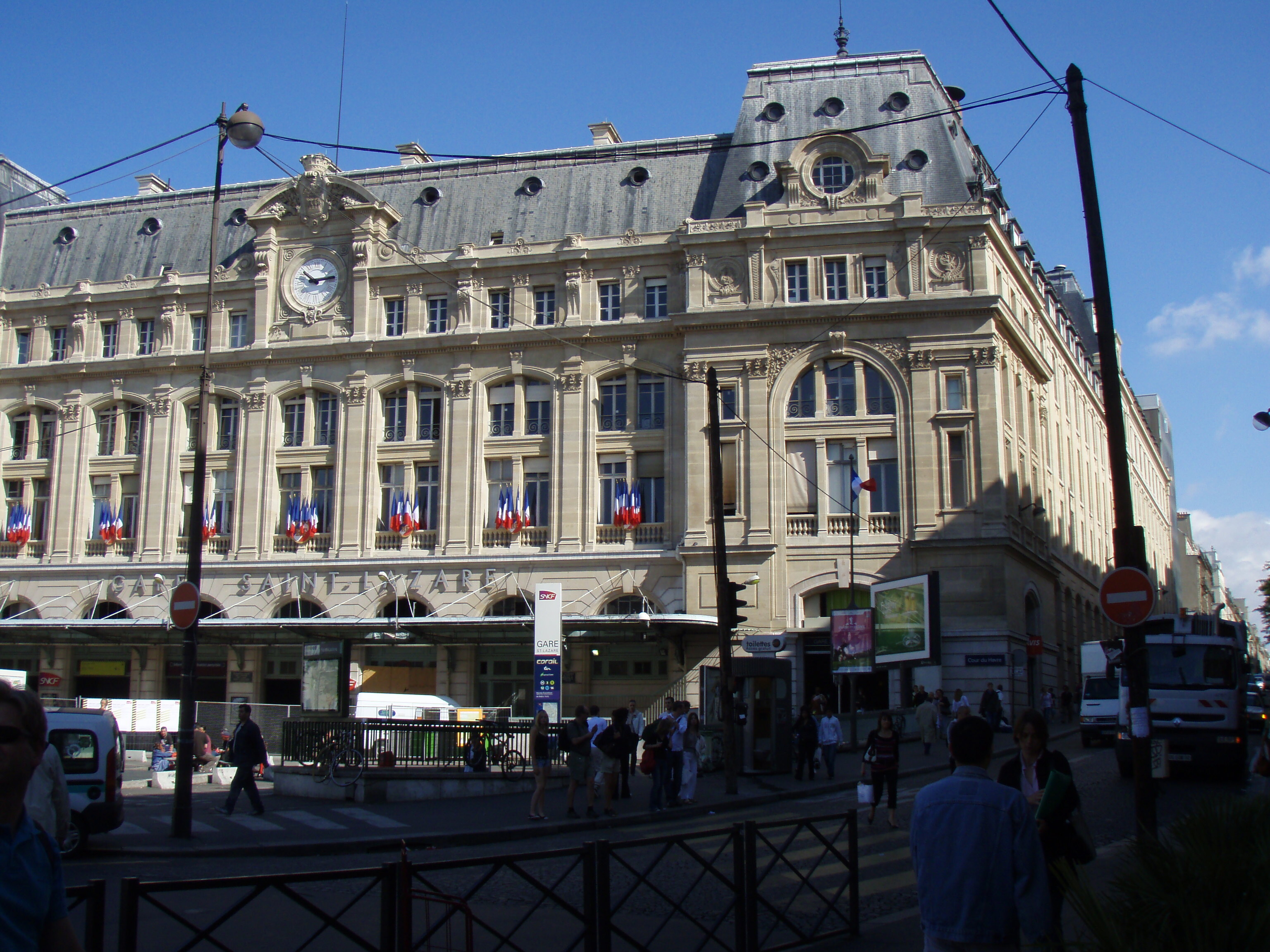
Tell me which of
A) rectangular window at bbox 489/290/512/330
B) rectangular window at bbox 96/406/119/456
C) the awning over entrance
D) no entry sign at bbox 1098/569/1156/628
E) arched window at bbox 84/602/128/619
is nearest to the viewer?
no entry sign at bbox 1098/569/1156/628

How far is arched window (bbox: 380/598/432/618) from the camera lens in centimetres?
4247

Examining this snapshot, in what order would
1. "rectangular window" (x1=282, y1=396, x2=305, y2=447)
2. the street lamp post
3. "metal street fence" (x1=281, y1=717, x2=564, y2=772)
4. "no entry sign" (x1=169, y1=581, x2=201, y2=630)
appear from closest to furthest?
the street lamp post < "no entry sign" (x1=169, y1=581, x2=201, y2=630) < "metal street fence" (x1=281, y1=717, x2=564, y2=772) < "rectangular window" (x1=282, y1=396, x2=305, y2=447)

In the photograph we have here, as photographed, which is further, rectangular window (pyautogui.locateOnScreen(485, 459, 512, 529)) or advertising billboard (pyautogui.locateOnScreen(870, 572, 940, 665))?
rectangular window (pyautogui.locateOnScreen(485, 459, 512, 529))

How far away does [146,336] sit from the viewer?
48500 millimetres

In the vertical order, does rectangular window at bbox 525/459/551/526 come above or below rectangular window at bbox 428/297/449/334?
below

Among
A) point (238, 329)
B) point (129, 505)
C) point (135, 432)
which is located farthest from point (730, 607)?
point (135, 432)

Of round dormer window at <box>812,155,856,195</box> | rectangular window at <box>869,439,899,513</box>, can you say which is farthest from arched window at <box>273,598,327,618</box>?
round dormer window at <box>812,155,856,195</box>

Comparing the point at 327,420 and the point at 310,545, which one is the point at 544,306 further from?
the point at 310,545

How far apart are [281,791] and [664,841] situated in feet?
61.1

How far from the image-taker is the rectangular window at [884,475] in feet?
129

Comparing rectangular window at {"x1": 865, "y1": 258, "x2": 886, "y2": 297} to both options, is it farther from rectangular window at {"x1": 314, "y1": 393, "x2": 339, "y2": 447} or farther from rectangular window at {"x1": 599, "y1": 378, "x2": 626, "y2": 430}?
rectangular window at {"x1": 314, "y1": 393, "x2": 339, "y2": 447}

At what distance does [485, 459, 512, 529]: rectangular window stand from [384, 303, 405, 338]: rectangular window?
652 cm

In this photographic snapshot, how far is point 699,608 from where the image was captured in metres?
39.2

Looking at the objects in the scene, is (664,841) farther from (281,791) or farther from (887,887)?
(281,791)
